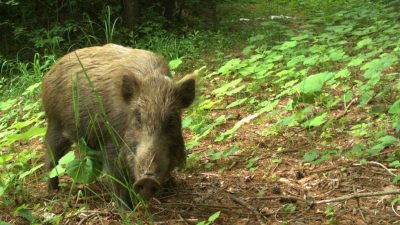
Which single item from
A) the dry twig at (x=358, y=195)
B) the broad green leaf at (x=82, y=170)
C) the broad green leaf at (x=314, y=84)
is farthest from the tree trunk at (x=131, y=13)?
Result: the dry twig at (x=358, y=195)

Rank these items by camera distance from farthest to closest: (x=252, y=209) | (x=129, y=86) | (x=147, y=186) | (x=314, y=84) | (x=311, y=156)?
1. (x=314, y=84)
2. (x=311, y=156)
3. (x=129, y=86)
4. (x=252, y=209)
5. (x=147, y=186)

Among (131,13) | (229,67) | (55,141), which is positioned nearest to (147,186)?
(55,141)

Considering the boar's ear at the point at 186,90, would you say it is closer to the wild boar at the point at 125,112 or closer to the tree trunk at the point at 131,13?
the wild boar at the point at 125,112

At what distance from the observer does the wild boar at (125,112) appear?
11.9ft

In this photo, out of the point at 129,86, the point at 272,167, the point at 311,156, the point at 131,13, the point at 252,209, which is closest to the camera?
→ the point at 252,209

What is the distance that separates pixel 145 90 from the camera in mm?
4012

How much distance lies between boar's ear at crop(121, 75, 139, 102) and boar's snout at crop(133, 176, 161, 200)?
34.4 inches

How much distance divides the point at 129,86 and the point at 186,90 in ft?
1.45

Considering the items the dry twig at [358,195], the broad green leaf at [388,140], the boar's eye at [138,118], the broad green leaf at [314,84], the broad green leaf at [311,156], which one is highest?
the boar's eye at [138,118]

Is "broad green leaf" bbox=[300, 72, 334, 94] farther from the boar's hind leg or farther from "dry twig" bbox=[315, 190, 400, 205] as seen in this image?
the boar's hind leg

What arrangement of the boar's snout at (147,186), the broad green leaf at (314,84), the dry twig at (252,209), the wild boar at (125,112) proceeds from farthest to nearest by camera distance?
the broad green leaf at (314,84), the wild boar at (125,112), the dry twig at (252,209), the boar's snout at (147,186)

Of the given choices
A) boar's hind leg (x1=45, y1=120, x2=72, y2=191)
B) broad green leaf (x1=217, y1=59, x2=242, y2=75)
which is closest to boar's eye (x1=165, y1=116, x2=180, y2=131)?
boar's hind leg (x1=45, y1=120, x2=72, y2=191)

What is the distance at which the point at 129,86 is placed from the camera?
4035 millimetres

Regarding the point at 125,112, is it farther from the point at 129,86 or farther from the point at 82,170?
the point at 82,170
